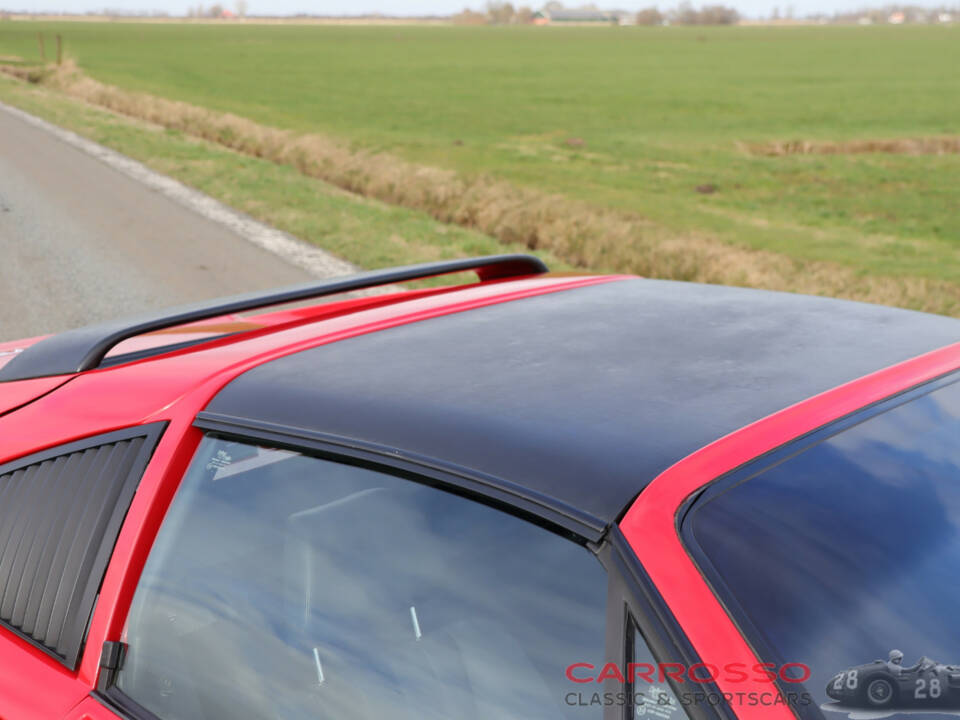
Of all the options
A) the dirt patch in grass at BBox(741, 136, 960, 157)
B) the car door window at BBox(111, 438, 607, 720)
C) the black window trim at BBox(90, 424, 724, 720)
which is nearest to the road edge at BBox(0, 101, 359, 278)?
the car door window at BBox(111, 438, 607, 720)

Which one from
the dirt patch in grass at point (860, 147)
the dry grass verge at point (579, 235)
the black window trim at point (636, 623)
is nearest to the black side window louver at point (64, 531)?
the black window trim at point (636, 623)

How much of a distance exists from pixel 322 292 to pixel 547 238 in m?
10.9

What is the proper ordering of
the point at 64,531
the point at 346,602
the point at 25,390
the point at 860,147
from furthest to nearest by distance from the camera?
the point at 860,147
the point at 25,390
the point at 64,531
the point at 346,602

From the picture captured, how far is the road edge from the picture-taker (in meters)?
9.80

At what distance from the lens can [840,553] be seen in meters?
1.25

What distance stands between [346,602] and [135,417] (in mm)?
558

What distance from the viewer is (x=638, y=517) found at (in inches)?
47.1

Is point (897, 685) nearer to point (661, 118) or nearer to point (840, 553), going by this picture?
point (840, 553)

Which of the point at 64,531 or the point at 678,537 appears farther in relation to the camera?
the point at 64,531

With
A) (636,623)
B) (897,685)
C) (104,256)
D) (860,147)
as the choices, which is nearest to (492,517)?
(636,623)

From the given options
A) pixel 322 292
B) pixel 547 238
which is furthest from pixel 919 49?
pixel 322 292

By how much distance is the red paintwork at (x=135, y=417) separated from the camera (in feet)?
5.54

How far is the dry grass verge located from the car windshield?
33.3ft

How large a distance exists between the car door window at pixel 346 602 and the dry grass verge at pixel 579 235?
10045 millimetres
